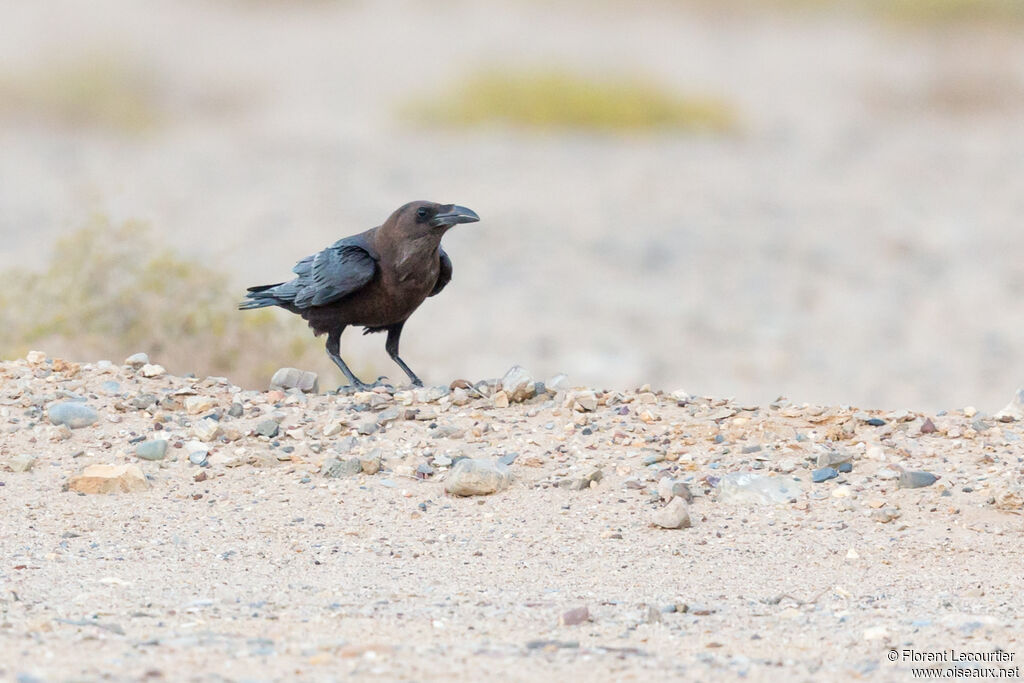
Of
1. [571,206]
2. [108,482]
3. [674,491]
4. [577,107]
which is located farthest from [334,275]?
[577,107]

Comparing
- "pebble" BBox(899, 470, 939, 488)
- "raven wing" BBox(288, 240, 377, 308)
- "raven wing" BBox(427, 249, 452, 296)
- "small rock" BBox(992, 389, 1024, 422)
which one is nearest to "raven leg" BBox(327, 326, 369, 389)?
"raven wing" BBox(288, 240, 377, 308)

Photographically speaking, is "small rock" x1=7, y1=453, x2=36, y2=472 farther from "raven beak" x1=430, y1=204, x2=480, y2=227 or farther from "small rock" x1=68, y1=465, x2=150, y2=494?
"raven beak" x1=430, y1=204, x2=480, y2=227

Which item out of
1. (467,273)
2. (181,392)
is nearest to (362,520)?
(181,392)

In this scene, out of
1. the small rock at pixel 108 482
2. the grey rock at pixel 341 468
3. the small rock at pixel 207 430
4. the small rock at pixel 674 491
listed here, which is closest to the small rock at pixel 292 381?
the small rock at pixel 207 430

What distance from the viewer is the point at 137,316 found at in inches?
382

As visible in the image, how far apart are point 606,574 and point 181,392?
2.64 m

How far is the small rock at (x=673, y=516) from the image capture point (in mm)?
5879

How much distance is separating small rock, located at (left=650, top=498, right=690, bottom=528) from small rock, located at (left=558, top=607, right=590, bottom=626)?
960 millimetres

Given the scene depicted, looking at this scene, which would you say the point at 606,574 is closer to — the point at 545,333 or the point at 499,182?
the point at 545,333

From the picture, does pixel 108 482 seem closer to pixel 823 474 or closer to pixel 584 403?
pixel 584 403

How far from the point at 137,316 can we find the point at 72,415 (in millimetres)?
2891

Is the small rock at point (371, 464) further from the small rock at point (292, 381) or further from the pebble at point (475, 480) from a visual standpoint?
the small rock at point (292, 381)

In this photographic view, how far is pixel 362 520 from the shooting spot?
237 inches

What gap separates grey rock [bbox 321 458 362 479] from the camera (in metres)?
6.43
